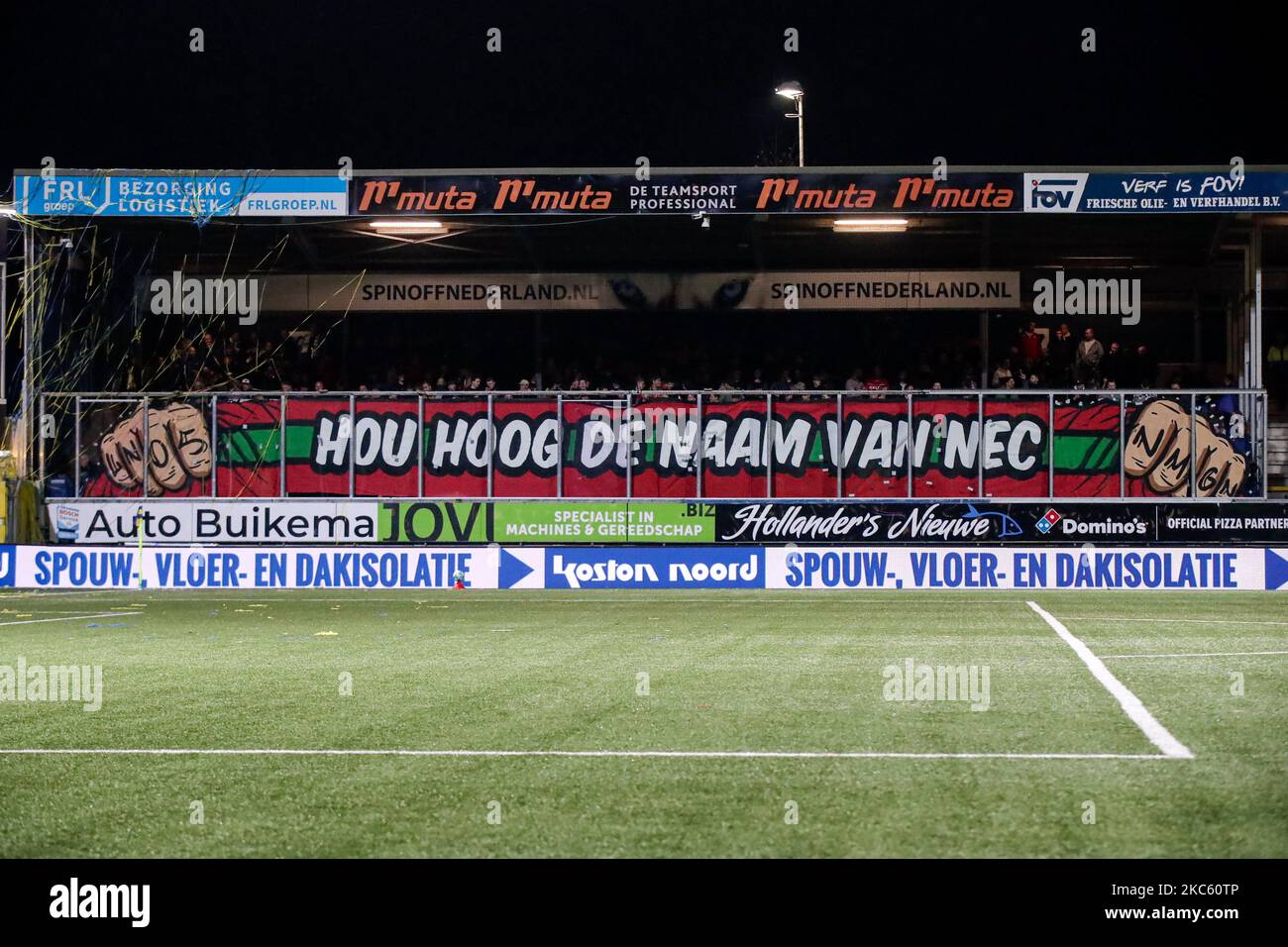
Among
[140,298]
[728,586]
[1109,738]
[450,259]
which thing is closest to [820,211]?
[728,586]

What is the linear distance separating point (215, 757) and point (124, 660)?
6.11 metres

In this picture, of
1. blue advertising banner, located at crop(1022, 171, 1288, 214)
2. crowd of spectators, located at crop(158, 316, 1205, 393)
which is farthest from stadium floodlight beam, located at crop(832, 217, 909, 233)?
crowd of spectators, located at crop(158, 316, 1205, 393)

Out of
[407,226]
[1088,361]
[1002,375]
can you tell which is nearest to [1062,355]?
[1088,361]

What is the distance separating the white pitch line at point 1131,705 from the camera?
789 centimetres

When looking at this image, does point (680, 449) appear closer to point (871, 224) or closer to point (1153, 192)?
point (871, 224)

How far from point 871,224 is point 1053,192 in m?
3.60

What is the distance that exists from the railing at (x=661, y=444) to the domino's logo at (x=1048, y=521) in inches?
11.5

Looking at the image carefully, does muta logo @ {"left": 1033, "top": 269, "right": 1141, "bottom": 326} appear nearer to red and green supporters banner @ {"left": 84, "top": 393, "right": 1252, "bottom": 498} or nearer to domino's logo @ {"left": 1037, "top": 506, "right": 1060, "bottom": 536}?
red and green supporters banner @ {"left": 84, "top": 393, "right": 1252, "bottom": 498}

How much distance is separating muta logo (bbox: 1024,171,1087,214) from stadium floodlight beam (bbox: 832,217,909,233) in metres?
2.56

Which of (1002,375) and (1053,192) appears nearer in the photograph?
(1053,192)

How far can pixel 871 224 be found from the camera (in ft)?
96.5

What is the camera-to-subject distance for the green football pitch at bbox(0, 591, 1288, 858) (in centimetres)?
593

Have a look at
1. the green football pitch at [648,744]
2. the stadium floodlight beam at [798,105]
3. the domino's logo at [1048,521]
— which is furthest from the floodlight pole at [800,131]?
the green football pitch at [648,744]

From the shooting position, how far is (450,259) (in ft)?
110
